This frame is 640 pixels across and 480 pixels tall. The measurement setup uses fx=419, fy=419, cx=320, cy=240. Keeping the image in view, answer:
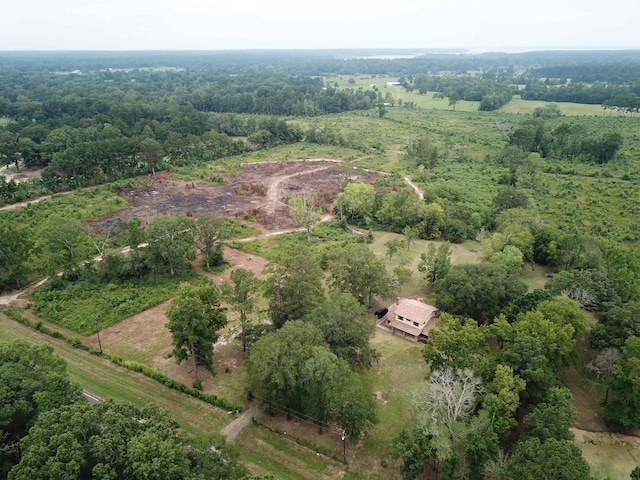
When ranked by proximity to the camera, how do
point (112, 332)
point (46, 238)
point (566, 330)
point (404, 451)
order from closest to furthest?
point (404, 451) → point (566, 330) → point (112, 332) → point (46, 238)

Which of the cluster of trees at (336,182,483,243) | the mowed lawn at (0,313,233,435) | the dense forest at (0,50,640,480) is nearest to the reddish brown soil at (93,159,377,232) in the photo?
the dense forest at (0,50,640,480)

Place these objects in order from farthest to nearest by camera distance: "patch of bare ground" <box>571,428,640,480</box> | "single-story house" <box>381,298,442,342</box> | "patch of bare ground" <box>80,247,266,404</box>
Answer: "single-story house" <box>381,298,442,342</box>, "patch of bare ground" <box>80,247,266,404</box>, "patch of bare ground" <box>571,428,640,480</box>

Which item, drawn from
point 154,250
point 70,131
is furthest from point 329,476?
point 70,131

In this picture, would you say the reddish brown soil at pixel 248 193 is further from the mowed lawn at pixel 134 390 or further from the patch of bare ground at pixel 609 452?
the patch of bare ground at pixel 609 452

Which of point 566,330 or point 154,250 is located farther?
point 154,250

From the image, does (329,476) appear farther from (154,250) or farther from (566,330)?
(154,250)

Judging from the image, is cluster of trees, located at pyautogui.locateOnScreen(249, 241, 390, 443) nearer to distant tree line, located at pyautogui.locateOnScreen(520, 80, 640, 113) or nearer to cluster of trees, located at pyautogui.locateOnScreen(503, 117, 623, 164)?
cluster of trees, located at pyautogui.locateOnScreen(503, 117, 623, 164)

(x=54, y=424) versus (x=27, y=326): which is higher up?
(x=54, y=424)
